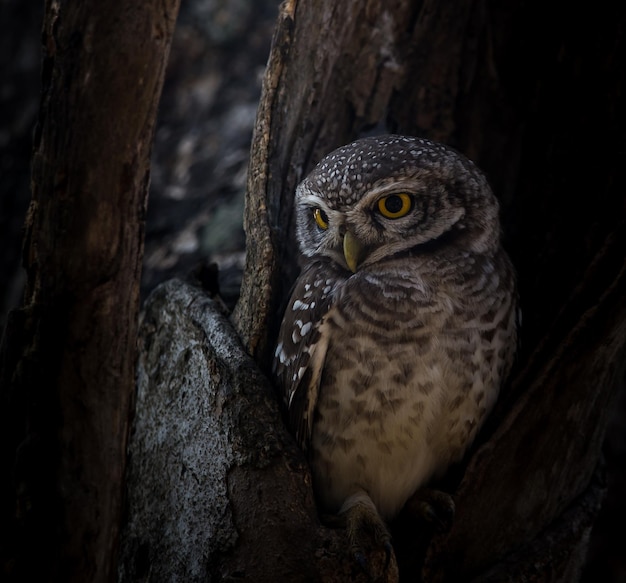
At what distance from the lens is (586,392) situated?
1.90 m

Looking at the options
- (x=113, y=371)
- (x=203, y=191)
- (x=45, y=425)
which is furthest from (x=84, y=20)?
(x=203, y=191)

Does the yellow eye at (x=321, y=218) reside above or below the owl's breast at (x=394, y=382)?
above

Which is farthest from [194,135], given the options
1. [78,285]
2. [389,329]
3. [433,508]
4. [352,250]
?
[433,508]

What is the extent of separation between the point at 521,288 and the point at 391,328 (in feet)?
1.94

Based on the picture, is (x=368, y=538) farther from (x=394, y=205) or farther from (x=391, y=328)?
(x=394, y=205)

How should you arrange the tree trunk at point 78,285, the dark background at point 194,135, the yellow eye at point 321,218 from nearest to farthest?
the tree trunk at point 78,285
the yellow eye at point 321,218
the dark background at point 194,135

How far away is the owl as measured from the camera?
6.41 ft

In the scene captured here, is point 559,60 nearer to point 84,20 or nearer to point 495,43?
point 495,43

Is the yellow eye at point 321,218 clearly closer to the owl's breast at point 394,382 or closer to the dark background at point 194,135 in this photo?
the owl's breast at point 394,382

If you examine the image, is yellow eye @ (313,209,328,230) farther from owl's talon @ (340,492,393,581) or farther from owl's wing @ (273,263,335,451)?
owl's talon @ (340,492,393,581)

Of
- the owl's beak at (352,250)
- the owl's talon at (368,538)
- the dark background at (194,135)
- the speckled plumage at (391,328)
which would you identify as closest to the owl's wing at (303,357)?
the speckled plumage at (391,328)

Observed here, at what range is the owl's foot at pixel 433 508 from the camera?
6.06 ft

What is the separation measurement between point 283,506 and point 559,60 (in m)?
1.75

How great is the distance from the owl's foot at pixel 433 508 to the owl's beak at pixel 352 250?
69 centimetres
